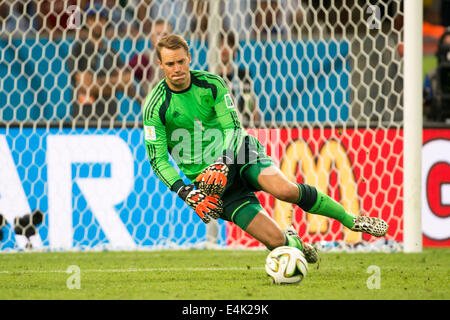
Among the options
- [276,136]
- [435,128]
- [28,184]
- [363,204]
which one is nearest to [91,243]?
[28,184]

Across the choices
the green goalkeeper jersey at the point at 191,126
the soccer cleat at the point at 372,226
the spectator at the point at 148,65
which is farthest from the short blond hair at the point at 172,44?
the spectator at the point at 148,65

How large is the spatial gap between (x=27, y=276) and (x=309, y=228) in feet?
10.1

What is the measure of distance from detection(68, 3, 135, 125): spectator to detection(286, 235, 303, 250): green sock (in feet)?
10.3

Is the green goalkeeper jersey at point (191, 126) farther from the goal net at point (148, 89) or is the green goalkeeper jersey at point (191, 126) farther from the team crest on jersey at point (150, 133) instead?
the goal net at point (148, 89)

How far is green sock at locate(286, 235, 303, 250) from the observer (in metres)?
5.08

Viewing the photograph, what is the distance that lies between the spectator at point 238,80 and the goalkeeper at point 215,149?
8.20 ft

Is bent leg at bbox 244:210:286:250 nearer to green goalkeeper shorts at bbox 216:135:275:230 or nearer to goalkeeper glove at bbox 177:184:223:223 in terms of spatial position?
green goalkeeper shorts at bbox 216:135:275:230

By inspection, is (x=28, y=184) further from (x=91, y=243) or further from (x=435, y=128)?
(x=435, y=128)

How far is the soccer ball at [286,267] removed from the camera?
4.43 meters

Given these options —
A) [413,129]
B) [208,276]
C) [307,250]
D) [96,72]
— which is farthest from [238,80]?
[208,276]

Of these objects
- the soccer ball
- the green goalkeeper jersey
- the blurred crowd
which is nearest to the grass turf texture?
the soccer ball

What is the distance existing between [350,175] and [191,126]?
2686 millimetres

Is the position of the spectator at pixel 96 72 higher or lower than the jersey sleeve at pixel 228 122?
higher

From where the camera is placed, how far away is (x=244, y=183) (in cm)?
523
